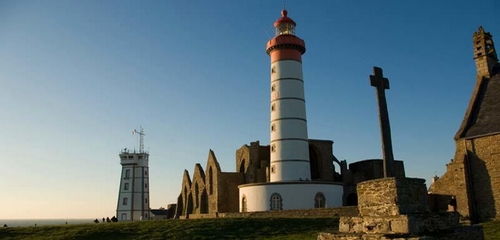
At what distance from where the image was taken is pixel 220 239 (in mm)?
19125

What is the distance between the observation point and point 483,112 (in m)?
23.6

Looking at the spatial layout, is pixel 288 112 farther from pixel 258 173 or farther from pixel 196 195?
pixel 196 195

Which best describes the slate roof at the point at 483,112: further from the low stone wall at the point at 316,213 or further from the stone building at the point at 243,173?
the stone building at the point at 243,173

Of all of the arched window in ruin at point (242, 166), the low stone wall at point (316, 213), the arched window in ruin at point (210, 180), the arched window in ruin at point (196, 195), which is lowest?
the low stone wall at point (316, 213)

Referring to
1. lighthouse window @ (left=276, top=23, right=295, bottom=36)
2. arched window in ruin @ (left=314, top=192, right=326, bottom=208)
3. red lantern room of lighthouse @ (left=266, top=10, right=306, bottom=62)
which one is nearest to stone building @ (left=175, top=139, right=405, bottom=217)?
arched window in ruin @ (left=314, top=192, right=326, bottom=208)

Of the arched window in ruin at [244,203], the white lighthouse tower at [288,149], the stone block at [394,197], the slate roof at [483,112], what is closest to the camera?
the stone block at [394,197]

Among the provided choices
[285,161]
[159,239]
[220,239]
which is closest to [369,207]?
[220,239]

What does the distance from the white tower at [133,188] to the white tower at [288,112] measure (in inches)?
1117

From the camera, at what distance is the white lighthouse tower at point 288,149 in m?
31.0

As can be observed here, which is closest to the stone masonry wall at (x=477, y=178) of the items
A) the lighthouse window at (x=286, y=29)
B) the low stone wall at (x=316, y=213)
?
the low stone wall at (x=316, y=213)

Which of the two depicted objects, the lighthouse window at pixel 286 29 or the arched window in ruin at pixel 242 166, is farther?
the arched window in ruin at pixel 242 166

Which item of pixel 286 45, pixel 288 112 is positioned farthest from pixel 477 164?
pixel 286 45

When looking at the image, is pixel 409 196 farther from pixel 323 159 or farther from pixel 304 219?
pixel 323 159

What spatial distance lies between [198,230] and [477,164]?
14.8 metres
